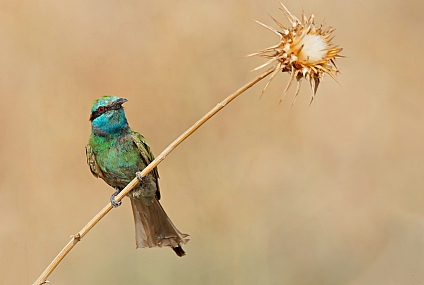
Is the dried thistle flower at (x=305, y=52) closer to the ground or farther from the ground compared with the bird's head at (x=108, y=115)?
closer to the ground

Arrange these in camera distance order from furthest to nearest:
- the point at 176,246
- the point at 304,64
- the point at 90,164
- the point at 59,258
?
the point at 90,164 < the point at 176,246 < the point at 304,64 < the point at 59,258

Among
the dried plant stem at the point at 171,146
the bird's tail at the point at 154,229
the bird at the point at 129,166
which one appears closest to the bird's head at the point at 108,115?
the bird at the point at 129,166

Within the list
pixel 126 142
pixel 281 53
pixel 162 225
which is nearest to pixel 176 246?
pixel 162 225

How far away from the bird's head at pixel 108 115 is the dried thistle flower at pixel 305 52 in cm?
104

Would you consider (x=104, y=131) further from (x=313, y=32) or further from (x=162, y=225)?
(x=313, y=32)

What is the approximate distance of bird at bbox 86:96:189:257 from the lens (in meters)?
2.61

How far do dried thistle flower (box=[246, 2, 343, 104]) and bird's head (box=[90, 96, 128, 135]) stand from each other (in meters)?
1.04

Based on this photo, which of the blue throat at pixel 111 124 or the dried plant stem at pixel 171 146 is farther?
the blue throat at pixel 111 124

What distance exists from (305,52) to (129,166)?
1435mm

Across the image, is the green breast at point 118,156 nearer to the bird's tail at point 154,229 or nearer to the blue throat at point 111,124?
the blue throat at point 111,124

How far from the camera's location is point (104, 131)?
2.70m

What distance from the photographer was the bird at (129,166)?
2611mm

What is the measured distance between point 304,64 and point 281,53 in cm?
9

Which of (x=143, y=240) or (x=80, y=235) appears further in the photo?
(x=143, y=240)
